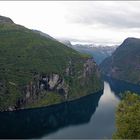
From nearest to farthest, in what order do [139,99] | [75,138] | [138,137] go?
[138,137] < [139,99] < [75,138]

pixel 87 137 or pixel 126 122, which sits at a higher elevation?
pixel 126 122

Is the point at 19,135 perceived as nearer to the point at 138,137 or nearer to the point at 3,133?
the point at 3,133

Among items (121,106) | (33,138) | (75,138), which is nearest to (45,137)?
(33,138)

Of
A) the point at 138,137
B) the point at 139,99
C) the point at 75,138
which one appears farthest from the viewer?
Answer: the point at 75,138

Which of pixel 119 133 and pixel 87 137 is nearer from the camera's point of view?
pixel 119 133

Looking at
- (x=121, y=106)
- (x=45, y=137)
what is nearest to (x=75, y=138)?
(x=45, y=137)

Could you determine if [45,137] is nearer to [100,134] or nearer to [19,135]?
[19,135]

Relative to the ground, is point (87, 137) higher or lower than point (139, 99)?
lower

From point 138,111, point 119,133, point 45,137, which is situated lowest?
point 45,137

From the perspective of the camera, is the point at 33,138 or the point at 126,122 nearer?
the point at 126,122
